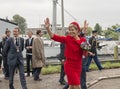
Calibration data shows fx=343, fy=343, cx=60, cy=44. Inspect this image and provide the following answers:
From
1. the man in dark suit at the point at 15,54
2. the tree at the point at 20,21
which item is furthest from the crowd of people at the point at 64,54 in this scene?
the tree at the point at 20,21

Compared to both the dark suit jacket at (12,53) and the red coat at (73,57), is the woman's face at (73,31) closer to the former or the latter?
the red coat at (73,57)

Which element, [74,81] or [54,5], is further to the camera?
[54,5]

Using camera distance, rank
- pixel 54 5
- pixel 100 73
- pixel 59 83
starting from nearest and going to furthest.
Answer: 1. pixel 59 83
2. pixel 100 73
3. pixel 54 5

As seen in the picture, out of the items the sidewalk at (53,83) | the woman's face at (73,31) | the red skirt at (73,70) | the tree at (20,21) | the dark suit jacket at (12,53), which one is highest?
the tree at (20,21)

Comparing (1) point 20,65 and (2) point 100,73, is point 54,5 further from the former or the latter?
(1) point 20,65

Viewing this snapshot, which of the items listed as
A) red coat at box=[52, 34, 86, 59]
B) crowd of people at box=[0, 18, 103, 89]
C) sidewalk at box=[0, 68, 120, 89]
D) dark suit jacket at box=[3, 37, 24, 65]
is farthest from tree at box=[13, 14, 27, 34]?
red coat at box=[52, 34, 86, 59]

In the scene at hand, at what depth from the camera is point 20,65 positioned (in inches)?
371

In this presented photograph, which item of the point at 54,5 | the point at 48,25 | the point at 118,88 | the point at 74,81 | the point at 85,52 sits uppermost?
the point at 54,5

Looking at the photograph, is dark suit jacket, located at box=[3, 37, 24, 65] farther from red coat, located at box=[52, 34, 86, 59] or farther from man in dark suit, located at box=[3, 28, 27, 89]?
red coat, located at box=[52, 34, 86, 59]

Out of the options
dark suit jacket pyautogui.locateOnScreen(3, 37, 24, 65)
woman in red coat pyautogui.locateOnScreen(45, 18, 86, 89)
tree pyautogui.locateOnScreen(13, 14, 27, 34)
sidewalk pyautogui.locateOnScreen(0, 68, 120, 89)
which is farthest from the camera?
tree pyautogui.locateOnScreen(13, 14, 27, 34)

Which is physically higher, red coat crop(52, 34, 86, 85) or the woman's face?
the woman's face

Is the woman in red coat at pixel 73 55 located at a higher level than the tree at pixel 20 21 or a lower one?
lower

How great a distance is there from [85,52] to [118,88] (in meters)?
4.14

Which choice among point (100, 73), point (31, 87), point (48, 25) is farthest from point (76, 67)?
point (100, 73)
